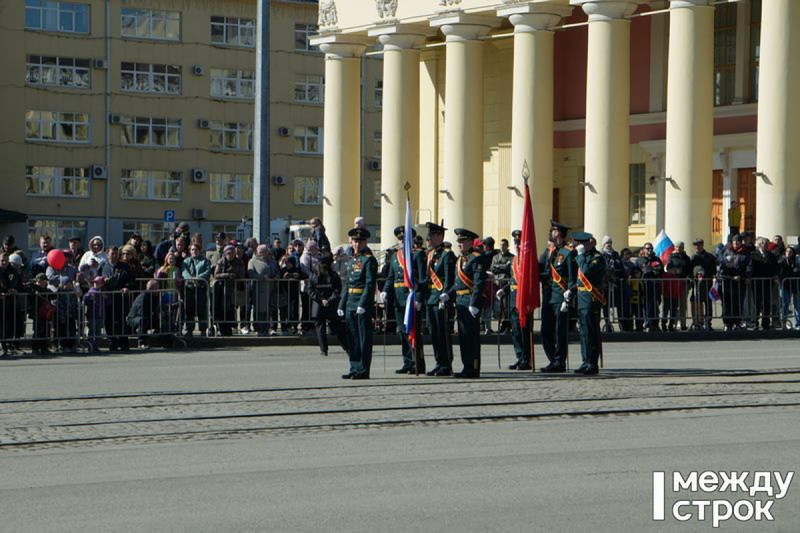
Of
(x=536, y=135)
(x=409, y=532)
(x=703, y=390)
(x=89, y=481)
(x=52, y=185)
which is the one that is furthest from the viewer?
(x=52, y=185)

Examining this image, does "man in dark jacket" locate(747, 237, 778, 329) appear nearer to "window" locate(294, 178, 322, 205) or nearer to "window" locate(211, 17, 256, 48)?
"window" locate(211, 17, 256, 48)

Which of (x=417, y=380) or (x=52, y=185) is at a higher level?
(x=52, y=185)

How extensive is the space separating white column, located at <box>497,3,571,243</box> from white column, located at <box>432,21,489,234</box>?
192 centimetres

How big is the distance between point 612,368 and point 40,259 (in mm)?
11000

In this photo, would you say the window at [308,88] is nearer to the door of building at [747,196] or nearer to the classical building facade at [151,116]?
the classical building facade at [151,116]

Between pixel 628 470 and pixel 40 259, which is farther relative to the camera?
pixel 40 259

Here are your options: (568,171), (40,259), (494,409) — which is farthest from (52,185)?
(494,409)

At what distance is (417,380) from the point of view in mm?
19297

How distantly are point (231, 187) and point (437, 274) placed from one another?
2096 inches

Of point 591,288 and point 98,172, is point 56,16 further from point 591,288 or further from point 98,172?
point 591,288

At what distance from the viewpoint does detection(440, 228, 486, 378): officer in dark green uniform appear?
19469 millimetres

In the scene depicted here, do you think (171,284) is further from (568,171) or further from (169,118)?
(169,118)

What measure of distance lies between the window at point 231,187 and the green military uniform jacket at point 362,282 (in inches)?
2079

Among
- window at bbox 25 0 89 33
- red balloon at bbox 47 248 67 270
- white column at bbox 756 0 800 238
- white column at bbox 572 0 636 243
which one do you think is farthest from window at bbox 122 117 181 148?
red balloon at bbox 47 248 67 270
